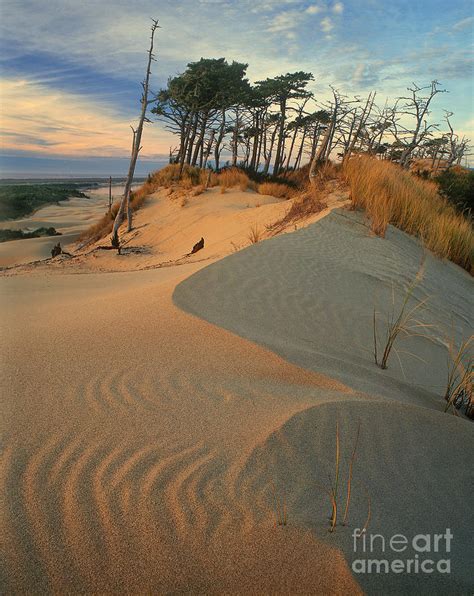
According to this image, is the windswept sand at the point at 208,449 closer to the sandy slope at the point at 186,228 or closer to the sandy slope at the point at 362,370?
the sandy slope at the point at 362,370

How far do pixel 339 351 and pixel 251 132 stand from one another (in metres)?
32.0

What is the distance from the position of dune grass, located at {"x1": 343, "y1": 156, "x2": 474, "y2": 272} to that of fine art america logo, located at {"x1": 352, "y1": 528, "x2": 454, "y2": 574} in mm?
6316

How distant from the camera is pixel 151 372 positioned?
2576mm

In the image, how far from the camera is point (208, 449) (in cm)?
187

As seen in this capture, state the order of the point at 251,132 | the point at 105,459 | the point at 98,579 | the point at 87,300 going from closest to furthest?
the point at 98,579 → the point at 105,459 → the point at 87,300 → the point at 251,132

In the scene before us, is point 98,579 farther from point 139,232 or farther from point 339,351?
point 139,232

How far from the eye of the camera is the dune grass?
7.82m

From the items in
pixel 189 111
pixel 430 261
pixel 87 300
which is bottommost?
pixel 87 300

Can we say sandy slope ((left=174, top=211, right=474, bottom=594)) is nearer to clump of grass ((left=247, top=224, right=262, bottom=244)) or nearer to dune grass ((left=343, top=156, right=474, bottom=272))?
dune grass ((left=343, top=156, right=474, bottom=272))

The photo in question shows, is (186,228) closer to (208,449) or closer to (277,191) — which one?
(277,191)

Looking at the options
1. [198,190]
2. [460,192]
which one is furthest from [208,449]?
[198,190]

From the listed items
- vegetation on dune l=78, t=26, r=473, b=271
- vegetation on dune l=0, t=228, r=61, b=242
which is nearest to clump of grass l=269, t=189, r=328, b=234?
vegetation on dune l=78, t=26, r=473, b=271

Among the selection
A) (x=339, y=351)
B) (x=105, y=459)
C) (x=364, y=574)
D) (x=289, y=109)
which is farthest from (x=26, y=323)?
(x=289, y=109)

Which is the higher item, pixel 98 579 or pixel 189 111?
pixel 189 111
